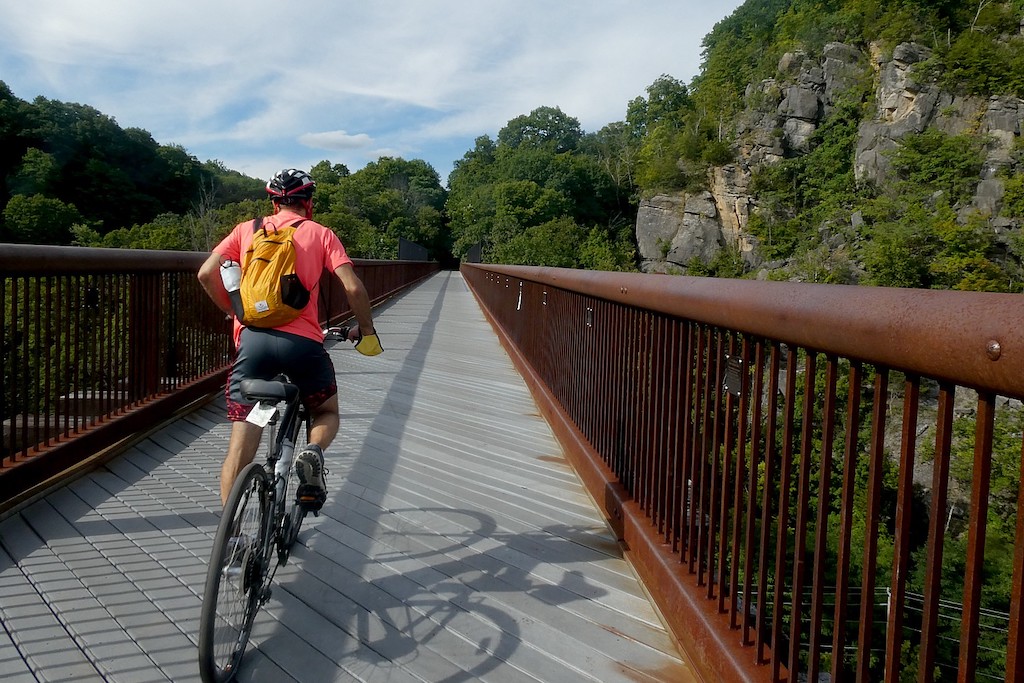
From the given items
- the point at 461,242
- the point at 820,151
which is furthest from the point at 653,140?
the point at 820,151

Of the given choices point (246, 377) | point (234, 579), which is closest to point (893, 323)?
point (234, 579)

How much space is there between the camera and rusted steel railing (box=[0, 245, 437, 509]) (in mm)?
4180

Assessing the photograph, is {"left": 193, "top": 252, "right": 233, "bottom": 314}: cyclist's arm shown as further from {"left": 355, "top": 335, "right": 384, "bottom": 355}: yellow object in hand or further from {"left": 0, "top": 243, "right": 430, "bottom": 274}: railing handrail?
{"left": 0, "top": 243, "right": 430, "bottom": 274}: railing handrail

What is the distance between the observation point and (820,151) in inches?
3120

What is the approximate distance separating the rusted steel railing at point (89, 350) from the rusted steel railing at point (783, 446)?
148 cm

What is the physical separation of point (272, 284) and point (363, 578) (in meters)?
1.22

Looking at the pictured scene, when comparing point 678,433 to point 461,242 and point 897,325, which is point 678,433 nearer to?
point 897,325

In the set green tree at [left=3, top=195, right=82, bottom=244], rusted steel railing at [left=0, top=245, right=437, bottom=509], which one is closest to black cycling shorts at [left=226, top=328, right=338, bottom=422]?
rusted steel railing at [left=0, top=245, right=437, bottom=509]

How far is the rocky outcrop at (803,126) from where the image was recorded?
6806 cm

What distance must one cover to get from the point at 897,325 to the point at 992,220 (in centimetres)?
6748

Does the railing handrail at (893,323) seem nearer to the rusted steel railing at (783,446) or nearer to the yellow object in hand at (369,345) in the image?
the rusted steel railing at (783,446)

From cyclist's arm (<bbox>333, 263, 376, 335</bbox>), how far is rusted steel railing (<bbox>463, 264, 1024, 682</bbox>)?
1137mm

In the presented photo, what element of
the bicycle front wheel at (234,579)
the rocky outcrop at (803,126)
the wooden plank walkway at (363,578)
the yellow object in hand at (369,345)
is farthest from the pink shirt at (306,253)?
the rocky outcrop at (803,126)

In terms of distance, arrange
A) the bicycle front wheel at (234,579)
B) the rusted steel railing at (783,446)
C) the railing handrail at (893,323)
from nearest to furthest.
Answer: the railing handrail at (893,323) < the rusted steel railing at (783,446) < the bicycle front wheel at (234,579)
